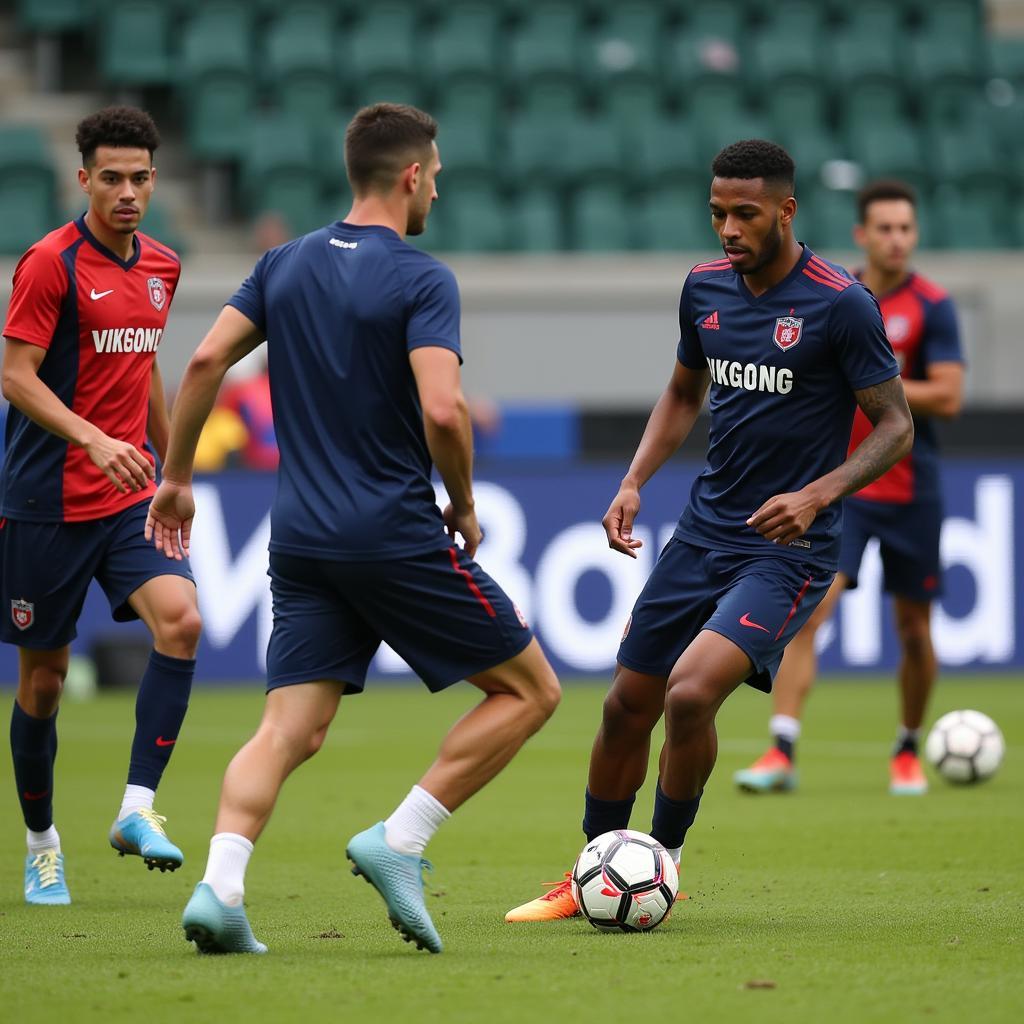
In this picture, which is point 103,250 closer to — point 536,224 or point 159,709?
point 159,709

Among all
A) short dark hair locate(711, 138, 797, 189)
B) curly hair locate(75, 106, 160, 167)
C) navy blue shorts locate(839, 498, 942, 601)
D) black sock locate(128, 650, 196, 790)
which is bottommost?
black sock locate(128, 650, 196, 790)

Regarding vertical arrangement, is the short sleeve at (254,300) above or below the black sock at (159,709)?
above

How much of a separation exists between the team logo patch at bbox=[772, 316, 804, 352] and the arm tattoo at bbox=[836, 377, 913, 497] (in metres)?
0.25

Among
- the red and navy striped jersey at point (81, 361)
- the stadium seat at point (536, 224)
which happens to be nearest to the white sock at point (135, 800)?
the red and navy striped jersey at point (81, 361)

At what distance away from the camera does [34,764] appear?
254 inches

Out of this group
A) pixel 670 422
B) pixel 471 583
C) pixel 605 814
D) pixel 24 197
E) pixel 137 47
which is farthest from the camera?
pixel 137 47

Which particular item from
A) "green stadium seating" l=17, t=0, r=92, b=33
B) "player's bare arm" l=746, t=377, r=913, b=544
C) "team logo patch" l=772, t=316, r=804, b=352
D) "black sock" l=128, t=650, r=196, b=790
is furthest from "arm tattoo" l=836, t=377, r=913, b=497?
"green stadium seating" l=17, t=0, r=92, b=33

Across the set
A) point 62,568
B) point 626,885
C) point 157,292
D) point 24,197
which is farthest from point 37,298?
point 24,197

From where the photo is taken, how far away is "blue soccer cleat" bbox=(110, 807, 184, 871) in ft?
18.8

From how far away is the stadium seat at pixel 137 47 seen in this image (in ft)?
63.3

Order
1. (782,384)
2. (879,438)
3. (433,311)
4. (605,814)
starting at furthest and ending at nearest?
1. (605,814)
2. (782,384)
3. (879,438)
4. (433,311)

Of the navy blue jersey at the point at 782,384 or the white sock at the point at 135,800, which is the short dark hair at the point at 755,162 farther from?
the white sock at the point at 135,800

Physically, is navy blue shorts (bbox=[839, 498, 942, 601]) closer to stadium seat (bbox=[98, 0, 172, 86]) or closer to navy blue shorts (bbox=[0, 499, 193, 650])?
navy blue shorts (bbox=[0, 499, 193, 650])

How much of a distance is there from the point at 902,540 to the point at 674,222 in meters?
10.1
